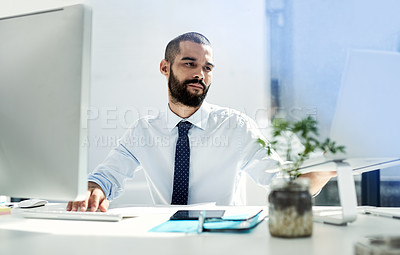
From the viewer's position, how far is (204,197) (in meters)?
1.77

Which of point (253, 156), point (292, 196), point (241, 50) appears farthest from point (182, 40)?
point (292, 196)

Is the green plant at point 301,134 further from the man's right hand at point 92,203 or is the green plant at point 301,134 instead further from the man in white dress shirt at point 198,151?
the man in white dress shirt at point 198,151

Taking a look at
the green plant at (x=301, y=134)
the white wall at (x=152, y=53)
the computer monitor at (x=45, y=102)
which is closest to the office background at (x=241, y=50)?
the white wall at (x=152, y=53)

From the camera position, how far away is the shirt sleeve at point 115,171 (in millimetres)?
1450

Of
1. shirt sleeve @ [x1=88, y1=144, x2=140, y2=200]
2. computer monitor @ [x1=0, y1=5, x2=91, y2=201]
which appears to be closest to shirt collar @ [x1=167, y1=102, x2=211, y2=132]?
shirt sleeve @ [x1=88, y1=144, x2=140, y2=200]

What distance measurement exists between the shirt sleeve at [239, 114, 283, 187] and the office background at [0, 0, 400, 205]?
81cm

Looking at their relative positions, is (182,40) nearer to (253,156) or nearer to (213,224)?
(253,156)

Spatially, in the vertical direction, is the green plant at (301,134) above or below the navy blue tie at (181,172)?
above

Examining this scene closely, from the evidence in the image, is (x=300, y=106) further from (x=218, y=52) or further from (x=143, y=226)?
(x=143, y=226)

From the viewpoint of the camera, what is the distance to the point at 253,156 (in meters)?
1.81

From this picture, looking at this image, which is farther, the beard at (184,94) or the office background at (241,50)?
the office background at (241,50)

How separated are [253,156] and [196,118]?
33 cm

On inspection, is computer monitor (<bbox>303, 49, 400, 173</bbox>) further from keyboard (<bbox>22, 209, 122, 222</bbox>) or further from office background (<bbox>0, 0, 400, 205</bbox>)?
office background (<bbox>0, 0, 400, 205</bbox>)

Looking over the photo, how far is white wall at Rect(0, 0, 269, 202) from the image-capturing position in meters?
2.83
